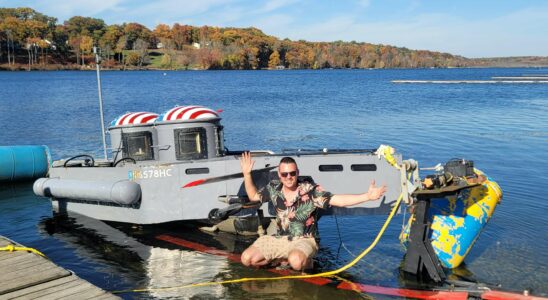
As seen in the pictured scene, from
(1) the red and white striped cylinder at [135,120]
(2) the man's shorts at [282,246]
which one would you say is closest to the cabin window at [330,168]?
(2) the man's shorts at [282,246]

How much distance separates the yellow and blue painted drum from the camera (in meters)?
8.69

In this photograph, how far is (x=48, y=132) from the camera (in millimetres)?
30516

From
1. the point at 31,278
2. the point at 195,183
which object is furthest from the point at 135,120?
the point at 31,278

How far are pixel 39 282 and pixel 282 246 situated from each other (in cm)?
365

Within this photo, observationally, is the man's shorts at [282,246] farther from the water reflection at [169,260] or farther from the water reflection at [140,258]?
the water reflection at [140,258]

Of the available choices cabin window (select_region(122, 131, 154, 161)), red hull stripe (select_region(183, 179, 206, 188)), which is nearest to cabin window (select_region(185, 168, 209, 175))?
red hull stripe (select_region(183, 179, 206, 188))

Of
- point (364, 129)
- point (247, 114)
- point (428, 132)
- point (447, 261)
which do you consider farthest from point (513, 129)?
point (447, 261)

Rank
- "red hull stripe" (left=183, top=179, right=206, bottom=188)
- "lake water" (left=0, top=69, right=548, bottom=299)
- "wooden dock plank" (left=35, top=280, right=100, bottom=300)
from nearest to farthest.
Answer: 1. "wooden dock plank" (left=35, top=280, right=100, bottom=300)
2. "lake water" (left=0, top=69, right=548, bottom=299)
3. "red hull stripe" (left=183, top=179, right=206, bottom=188)

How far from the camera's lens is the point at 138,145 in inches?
462

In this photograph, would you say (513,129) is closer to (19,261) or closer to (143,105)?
(19,261)

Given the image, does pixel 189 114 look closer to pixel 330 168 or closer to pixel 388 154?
pixel 330 168

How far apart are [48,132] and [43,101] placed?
2445cm

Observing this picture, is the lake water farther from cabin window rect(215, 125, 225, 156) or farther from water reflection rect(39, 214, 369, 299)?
cabin window rect(215, 125, 225, 156)

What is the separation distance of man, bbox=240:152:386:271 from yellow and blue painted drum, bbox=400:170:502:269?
209 cm
